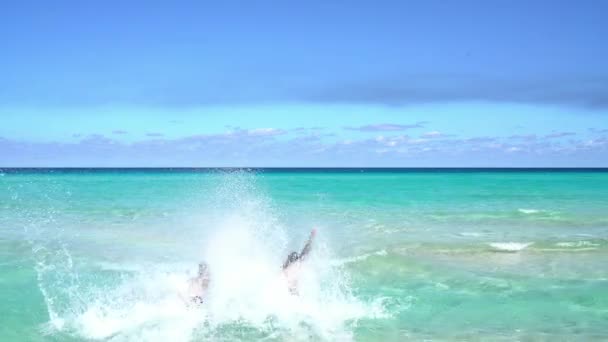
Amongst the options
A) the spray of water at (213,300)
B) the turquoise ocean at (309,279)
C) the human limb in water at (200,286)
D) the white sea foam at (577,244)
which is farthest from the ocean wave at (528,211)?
the human limb in water at (200,286)

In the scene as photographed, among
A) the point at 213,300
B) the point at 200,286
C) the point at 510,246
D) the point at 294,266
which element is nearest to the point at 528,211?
the point at 510,246

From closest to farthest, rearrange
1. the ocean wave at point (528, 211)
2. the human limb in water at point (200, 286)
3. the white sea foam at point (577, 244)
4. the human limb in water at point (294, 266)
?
the human limb in water at point (200, 286) < the human limb in water at point (294, 266) < the white sea foam at point (577, 244) < the ocean wave at point (528, 211)

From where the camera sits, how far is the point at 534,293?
13.2 meters

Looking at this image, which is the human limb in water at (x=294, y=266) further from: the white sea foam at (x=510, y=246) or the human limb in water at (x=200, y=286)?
the white sea foam at (x=510, y=246)

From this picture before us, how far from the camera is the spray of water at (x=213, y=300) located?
1064 cm

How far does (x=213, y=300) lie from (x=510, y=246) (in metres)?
10.8

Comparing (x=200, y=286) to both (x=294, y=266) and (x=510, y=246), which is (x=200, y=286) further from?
(x=510, y=246)

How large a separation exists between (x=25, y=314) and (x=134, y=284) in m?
2.61

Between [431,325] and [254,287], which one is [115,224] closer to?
[254,287]

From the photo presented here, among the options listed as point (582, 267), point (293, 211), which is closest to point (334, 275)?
point (582, 267)

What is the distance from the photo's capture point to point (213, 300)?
39.9 ft

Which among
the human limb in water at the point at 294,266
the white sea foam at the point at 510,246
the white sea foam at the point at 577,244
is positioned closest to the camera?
the human limb in water at the point at 294,266

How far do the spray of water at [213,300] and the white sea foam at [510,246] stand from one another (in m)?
5.58

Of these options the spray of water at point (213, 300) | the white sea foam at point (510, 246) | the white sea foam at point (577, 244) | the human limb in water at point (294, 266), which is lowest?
the spray of water at point (213, 300)
